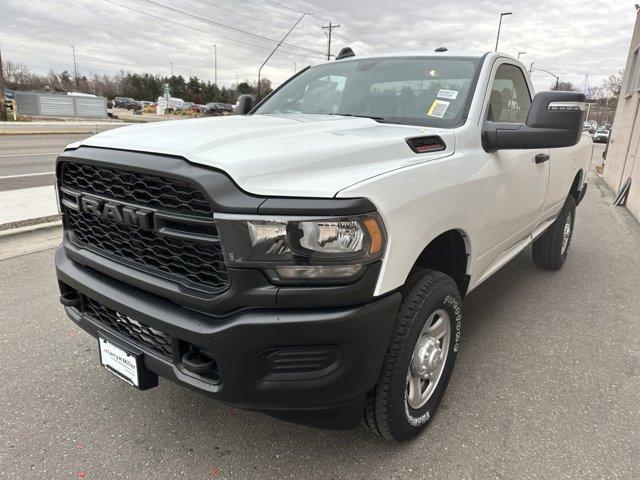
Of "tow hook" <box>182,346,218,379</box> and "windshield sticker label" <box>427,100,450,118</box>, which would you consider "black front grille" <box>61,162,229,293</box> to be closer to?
"tow hook" <box>182,346,218,379</box>

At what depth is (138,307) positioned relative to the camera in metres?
Result: 1.94

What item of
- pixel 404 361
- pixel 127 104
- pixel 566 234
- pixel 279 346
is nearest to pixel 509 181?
pixel 404 361

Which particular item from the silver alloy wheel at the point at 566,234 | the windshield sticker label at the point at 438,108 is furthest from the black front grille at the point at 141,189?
the silver alloy wheel at the point at 566,234

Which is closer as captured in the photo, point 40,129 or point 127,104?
point 40,129

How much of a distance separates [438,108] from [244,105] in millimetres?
1892

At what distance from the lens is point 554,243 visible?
5.04 meters

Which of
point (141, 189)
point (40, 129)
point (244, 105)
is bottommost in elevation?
point (40, 129)

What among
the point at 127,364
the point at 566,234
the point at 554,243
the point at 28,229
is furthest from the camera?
the point at 28,229

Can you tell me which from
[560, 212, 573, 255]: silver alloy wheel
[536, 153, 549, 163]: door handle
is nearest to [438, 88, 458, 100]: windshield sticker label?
[536, 153, 549, 163]: door handle

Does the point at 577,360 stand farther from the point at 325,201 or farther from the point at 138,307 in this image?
the point at 138,307

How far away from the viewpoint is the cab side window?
3152mm

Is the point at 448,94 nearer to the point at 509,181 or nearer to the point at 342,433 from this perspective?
the point at 509,181

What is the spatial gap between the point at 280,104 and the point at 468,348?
88.8 inches

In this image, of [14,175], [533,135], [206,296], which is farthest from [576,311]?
[14,175]
